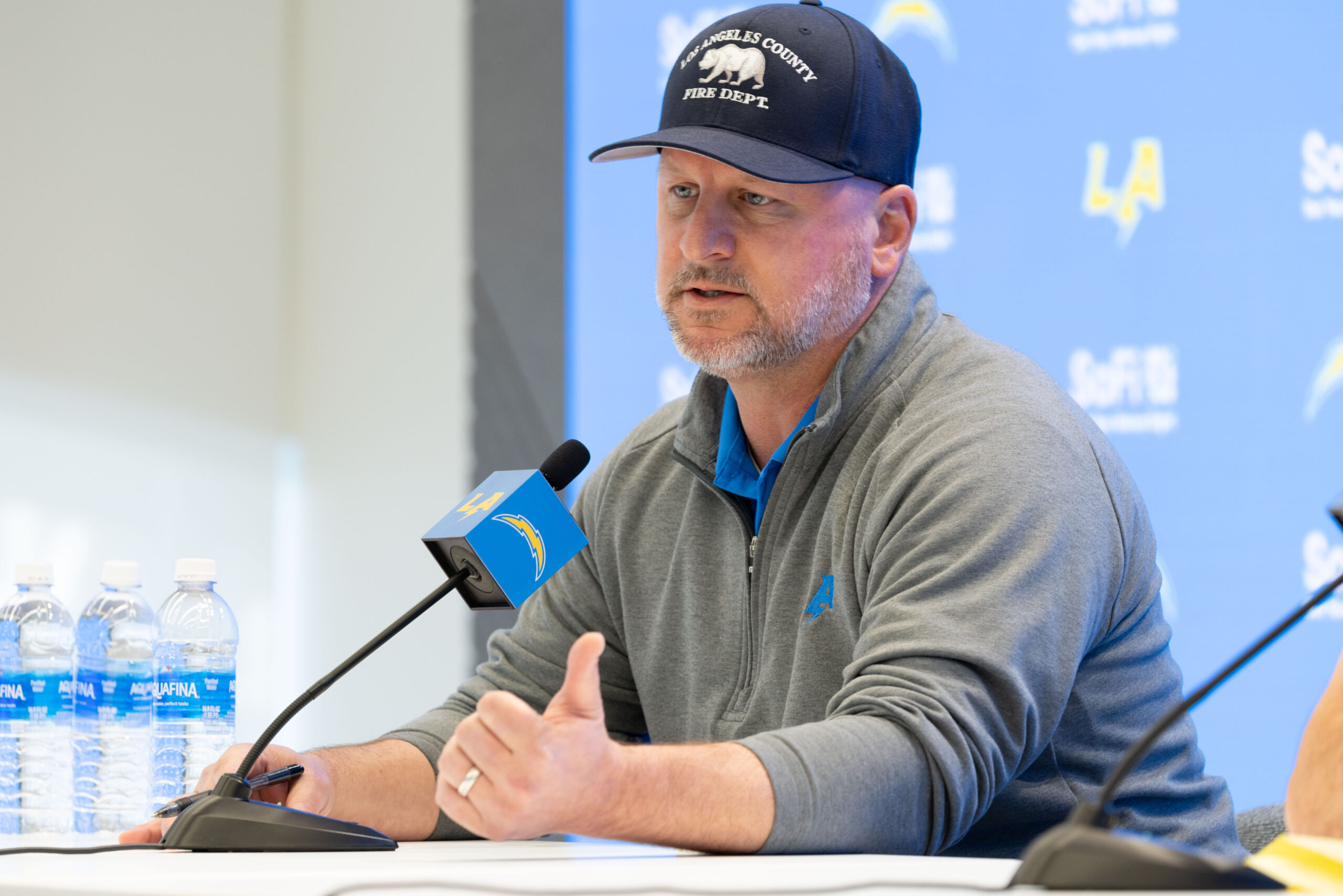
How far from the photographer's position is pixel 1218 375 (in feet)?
7.07

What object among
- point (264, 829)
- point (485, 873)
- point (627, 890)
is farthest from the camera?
point (264, 829)

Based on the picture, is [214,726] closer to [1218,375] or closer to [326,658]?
[326,658]

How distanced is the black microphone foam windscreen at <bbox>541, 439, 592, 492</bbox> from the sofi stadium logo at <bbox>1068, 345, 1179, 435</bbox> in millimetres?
1153

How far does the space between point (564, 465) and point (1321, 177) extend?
1.46 metres

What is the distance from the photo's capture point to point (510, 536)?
3.95 feet

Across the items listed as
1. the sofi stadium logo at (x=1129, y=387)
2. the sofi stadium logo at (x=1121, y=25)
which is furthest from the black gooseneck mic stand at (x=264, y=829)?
the sofi stadium logo at (x=1121, y=25)

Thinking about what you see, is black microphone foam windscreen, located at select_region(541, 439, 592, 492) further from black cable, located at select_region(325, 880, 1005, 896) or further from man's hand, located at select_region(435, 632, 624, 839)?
black cable, located at select_region(325, 880, 1005, 896)

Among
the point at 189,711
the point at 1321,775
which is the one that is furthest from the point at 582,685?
the point at 189,711

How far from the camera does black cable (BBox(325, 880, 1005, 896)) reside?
0.70m

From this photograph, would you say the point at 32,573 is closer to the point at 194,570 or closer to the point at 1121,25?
the point at 194,570

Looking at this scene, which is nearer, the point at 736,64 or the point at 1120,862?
the point at 1120,862

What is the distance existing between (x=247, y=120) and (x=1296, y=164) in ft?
7.19

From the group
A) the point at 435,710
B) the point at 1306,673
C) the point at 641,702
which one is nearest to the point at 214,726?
the point at 435,710

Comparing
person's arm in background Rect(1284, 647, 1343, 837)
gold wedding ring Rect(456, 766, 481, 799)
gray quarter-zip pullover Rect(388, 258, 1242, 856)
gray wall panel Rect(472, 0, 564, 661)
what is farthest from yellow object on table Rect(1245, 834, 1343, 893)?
gray wall panel Rect(472, 0, 564, 661)
